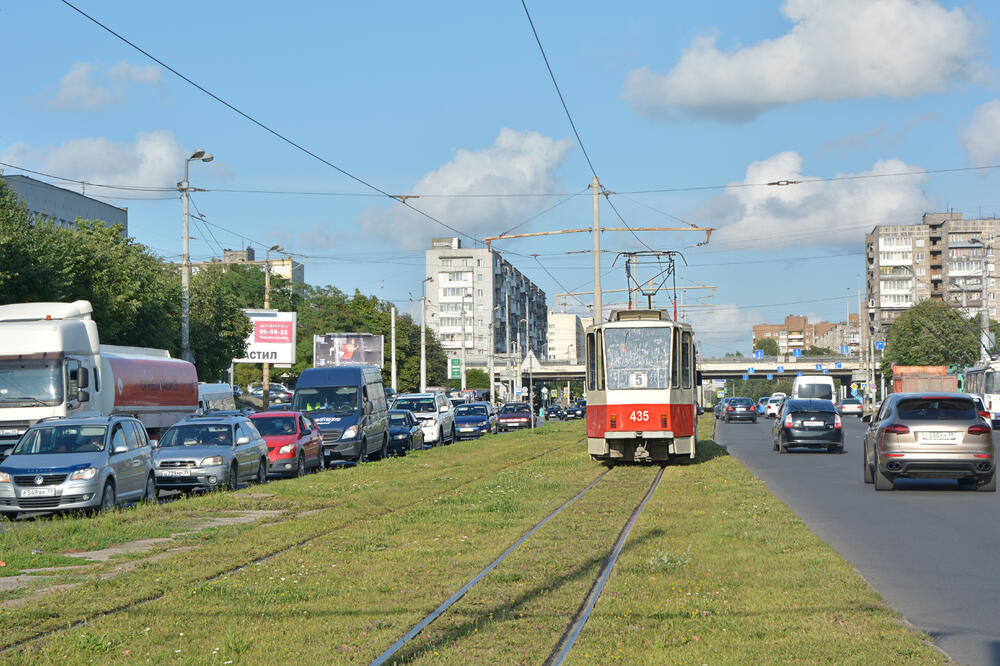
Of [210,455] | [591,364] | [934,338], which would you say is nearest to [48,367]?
[210,455]

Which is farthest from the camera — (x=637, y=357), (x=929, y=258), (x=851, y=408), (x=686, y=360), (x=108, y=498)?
(x=929, y=258)

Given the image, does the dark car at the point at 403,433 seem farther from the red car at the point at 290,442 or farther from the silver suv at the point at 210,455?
the silver suv at the point at 210,455

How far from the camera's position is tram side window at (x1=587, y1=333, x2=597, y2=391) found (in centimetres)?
2870

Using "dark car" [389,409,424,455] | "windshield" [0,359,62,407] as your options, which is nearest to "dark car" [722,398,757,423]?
"dark car" [389,409,424,455]

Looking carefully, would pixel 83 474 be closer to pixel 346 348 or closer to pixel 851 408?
pixel 346 348

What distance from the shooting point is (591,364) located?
1134 inches

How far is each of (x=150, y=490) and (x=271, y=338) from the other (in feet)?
168

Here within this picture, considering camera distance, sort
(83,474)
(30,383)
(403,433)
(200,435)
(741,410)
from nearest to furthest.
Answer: (83,474)
(200,435)
(30,383)
(403,433)
(741,410)

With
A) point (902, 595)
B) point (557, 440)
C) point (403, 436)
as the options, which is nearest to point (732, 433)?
point (557, 440)

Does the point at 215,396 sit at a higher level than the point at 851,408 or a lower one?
higher

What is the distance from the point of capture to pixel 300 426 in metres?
28.9

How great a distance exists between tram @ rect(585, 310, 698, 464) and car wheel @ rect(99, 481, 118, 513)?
1253 centimetres

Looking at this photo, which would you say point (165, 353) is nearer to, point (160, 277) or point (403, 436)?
point (403, 436)

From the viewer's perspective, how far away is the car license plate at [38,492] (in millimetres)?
18094
